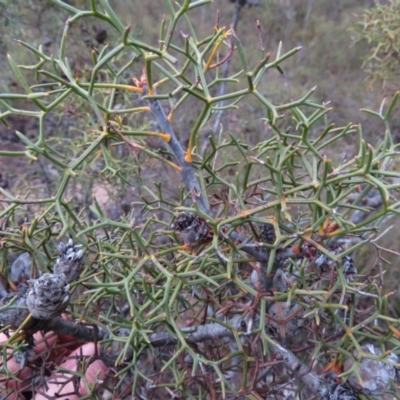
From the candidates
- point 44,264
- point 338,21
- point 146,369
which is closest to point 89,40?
point 146,369

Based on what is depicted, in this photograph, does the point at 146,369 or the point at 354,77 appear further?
the point at 354,77

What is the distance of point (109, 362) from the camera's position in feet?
2.52

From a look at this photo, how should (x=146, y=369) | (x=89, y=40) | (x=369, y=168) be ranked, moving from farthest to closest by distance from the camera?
1. (x=89, y=40)
2. (x=146, y=369)
3. (x=369, y=168)

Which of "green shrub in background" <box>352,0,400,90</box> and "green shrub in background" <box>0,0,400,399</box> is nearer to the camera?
"green shrub in background" <box>0,0,400,399</box>

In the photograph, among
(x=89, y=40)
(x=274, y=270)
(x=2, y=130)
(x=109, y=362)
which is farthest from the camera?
(x=2, y=130)

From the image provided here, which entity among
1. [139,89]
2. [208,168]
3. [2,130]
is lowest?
[2,130]

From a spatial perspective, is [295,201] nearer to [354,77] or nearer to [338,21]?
[354,77]

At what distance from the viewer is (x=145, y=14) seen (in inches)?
174

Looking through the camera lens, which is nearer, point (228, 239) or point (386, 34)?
point (228, 239)

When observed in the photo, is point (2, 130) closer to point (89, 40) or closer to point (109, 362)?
point (89, 40)

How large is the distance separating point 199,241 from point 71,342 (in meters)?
0.34

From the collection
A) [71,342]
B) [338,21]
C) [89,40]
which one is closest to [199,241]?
[71,342]

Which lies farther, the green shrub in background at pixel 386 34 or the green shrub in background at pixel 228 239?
the green shrub in background at pixel 386 34

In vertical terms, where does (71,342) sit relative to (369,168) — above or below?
below
